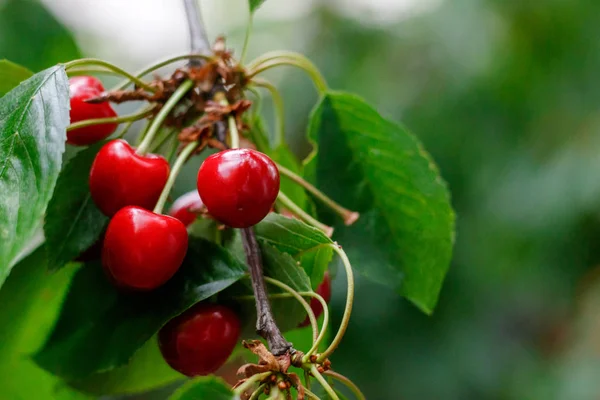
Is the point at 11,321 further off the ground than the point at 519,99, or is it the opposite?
the point at 11,321

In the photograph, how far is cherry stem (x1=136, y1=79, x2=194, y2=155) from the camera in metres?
0.46

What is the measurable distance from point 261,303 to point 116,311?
0.46ft

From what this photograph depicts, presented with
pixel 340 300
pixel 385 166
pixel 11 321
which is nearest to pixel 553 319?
pixel 340 300

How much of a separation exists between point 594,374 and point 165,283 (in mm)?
1661

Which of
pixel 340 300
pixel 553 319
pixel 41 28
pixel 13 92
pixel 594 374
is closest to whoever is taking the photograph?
pixel 13 92

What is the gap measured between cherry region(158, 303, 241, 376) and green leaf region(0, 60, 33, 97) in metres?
0.21

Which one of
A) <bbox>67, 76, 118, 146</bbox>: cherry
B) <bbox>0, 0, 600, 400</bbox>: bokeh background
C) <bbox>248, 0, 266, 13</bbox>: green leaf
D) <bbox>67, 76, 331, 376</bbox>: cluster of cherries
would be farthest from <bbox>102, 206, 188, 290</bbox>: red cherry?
<bbox>0, 0, 600, 400</bbox>: bokeh background

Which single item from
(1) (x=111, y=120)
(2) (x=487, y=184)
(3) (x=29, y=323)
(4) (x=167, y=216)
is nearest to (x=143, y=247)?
(4) (x=167, y=216)

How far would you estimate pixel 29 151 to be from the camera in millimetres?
372

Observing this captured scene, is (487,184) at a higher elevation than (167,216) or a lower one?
lower

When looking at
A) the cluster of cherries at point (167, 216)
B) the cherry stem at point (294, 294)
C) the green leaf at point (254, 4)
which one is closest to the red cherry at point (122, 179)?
the cluster of cherries at point (167, 216)

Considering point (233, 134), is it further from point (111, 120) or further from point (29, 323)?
point (29, 323)

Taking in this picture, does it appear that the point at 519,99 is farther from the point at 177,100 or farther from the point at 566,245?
the point at 177,100

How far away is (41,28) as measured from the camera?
2.45 ft
